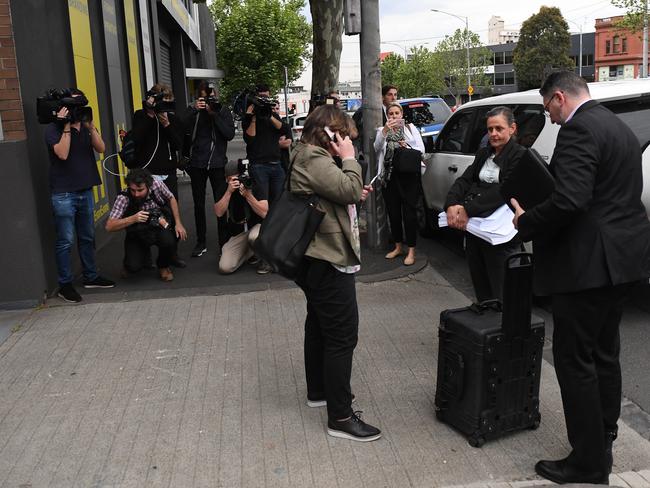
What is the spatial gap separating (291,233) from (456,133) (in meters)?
4.82

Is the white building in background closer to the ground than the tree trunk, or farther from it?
farther from it

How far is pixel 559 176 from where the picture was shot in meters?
3.04

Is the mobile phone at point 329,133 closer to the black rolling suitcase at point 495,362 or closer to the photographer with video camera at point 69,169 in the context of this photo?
the black rolling suitcase at point 495,362

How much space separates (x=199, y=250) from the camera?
318 inches

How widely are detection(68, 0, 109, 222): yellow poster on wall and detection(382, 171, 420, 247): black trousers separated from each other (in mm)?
3310

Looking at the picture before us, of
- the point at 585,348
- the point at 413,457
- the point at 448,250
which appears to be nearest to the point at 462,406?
the point at 413,457

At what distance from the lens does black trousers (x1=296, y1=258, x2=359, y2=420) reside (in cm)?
358

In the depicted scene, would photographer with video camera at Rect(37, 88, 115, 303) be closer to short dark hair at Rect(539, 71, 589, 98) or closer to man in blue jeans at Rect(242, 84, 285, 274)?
man in blue jeans at Rect(242, 84, 285, 274)

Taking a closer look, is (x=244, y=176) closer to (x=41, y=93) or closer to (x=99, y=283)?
(x=99, y=283)

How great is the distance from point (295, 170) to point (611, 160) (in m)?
1.49

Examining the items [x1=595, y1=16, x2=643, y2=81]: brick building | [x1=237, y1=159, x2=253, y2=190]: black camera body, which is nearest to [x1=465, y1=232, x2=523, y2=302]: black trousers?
[x1=237, y1=159, x2=253, y2=190]: black camera body

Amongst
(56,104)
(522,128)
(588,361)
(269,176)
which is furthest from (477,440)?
(269,176)

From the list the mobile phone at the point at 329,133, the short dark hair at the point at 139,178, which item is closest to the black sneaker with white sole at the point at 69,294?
the short dark hair at the point at 139,178

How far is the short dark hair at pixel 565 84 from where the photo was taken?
3.16 m
